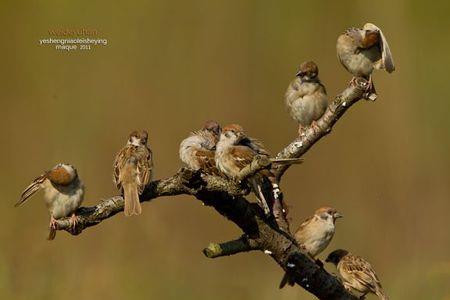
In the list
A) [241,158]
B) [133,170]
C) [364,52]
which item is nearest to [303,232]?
[364,52]

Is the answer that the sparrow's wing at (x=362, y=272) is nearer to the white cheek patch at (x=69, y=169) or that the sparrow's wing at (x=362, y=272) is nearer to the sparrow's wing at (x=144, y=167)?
the sparrow's wing at (x=144, y=167)

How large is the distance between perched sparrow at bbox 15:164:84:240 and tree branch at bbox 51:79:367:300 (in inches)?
14.6

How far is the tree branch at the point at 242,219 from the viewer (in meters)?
5.78

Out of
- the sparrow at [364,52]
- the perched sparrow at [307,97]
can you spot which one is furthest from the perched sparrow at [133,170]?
the sparrow at [364,52]

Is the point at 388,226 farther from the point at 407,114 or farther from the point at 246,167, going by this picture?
the point at 246,167

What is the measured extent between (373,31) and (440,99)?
8.44 ft

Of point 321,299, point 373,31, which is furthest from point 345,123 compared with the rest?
point 321,299

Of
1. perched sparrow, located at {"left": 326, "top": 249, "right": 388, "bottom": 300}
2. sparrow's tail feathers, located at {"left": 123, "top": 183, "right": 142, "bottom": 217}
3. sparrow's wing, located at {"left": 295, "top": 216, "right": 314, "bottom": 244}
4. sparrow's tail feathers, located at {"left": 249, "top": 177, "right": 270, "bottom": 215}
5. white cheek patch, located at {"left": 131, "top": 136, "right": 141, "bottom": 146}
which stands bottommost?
sparrow's tail feathers, located at {"left": 249, "top": 177, "right": 270, "bottom": 215}

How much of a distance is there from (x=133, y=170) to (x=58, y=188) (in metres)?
0.46

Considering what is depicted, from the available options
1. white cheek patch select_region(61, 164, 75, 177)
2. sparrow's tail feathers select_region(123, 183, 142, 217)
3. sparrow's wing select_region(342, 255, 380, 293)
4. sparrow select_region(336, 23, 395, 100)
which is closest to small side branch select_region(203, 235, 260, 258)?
sparrow's tail feathers select_region(123, 183, 142, 217)

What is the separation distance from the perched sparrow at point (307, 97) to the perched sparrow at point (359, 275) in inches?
44.1

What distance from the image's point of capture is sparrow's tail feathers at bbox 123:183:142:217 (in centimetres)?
634

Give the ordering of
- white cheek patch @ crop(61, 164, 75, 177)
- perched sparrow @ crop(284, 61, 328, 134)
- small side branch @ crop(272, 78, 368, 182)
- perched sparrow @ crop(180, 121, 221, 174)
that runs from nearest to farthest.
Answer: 1. small side branch @ crop(272, 78, 368, 182)
2. white cheek patch @ crop(61, 164, 75, 177)
3. perched sparrow @ crop(180, 121, 221, 174)
4. perched sparrow @ crop(284, 61, 328, 134)

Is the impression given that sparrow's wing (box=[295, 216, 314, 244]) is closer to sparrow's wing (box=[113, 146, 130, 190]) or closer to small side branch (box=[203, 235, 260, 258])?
sparrow's wing (box=[113, 146, 130, 190])
